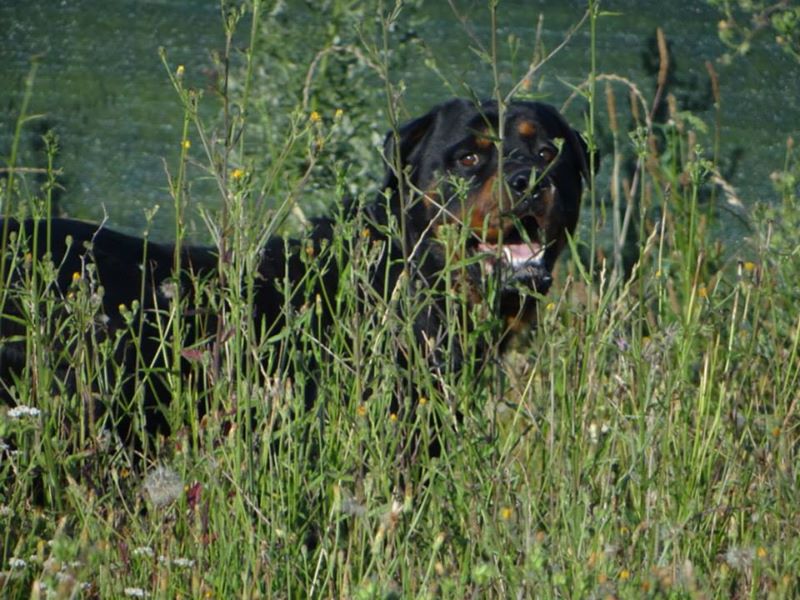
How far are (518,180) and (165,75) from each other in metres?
2.80

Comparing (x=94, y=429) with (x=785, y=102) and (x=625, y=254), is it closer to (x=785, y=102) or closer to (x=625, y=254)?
(x=625, y=254)

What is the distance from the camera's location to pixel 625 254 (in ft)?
22.1

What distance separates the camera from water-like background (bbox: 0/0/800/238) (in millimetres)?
6719

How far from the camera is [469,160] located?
199 inches

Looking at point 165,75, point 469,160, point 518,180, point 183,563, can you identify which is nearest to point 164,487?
point 183,563

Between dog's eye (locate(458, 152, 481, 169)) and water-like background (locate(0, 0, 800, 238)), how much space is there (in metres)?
1.74

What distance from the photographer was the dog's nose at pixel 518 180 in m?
4.59

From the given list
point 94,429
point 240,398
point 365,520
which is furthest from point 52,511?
point 365,520

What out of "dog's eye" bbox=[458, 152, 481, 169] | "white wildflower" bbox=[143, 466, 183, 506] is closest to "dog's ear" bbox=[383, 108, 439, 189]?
"dog's eye" bbox=[458, 152, 481, 169]

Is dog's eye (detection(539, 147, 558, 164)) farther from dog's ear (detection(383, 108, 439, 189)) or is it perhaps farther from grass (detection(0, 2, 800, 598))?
grass (detection(0, 2, 800, 598))

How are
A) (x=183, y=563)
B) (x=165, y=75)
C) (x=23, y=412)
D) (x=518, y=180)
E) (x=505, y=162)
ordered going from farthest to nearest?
(x=165, y=75) < (x=505, y=162) < (x=518, y=180) < (x=23, y=412) < (x=183, y=563)

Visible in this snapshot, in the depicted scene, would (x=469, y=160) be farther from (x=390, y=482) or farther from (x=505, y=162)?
(x=390, y=482)

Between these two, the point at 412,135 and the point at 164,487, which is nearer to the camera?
the point at 164,487

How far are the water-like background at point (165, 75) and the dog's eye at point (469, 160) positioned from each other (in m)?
1.74
